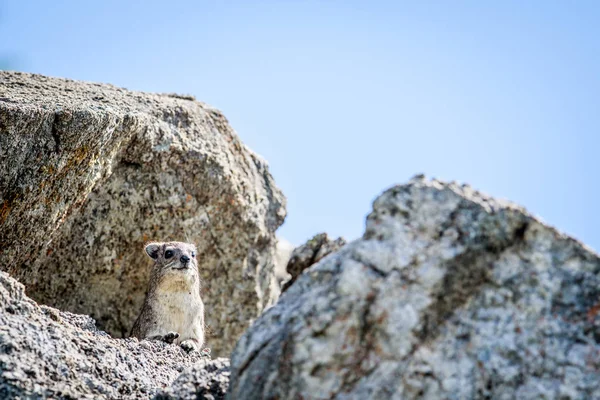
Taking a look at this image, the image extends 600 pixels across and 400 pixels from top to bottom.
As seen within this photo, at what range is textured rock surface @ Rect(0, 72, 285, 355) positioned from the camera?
26.7ft

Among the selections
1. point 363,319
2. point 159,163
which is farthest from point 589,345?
point 159,163

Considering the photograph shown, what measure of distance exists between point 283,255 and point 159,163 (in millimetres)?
7898

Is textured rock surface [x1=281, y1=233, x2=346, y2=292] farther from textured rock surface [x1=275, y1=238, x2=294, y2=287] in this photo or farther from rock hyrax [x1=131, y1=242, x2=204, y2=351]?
textured rock surface [x1=275, y1=238, x2=294, y2=287]

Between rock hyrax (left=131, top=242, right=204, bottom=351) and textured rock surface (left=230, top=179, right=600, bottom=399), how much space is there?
5.65 metres

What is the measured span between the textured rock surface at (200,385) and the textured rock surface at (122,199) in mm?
3581

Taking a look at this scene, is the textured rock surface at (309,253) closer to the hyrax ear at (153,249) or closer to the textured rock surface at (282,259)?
the hyrax ear at (153,249)

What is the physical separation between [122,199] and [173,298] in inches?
59.0

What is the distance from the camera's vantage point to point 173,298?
10125 mm

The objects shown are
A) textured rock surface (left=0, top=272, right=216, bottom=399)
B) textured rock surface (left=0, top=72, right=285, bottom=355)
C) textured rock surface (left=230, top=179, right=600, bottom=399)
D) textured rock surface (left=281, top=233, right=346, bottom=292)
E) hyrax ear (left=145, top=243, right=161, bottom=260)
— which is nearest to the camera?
textured rock surface (left=230, top=179, right=600, bottom=399)

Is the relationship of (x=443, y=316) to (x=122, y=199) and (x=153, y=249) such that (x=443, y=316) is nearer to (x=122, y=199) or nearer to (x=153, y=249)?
(x=153, y=249)

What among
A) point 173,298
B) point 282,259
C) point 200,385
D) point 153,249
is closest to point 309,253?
point 200,385

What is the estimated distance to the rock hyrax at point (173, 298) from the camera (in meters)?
9.91

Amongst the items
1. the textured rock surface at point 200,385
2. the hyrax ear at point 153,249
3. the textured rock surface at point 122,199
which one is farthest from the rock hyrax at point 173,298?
the textured rock surface at point 200,385

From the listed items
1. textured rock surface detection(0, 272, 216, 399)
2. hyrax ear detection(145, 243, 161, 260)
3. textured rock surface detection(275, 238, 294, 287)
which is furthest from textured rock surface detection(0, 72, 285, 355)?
textured rock surface detection(0, 272, 216, 399)
